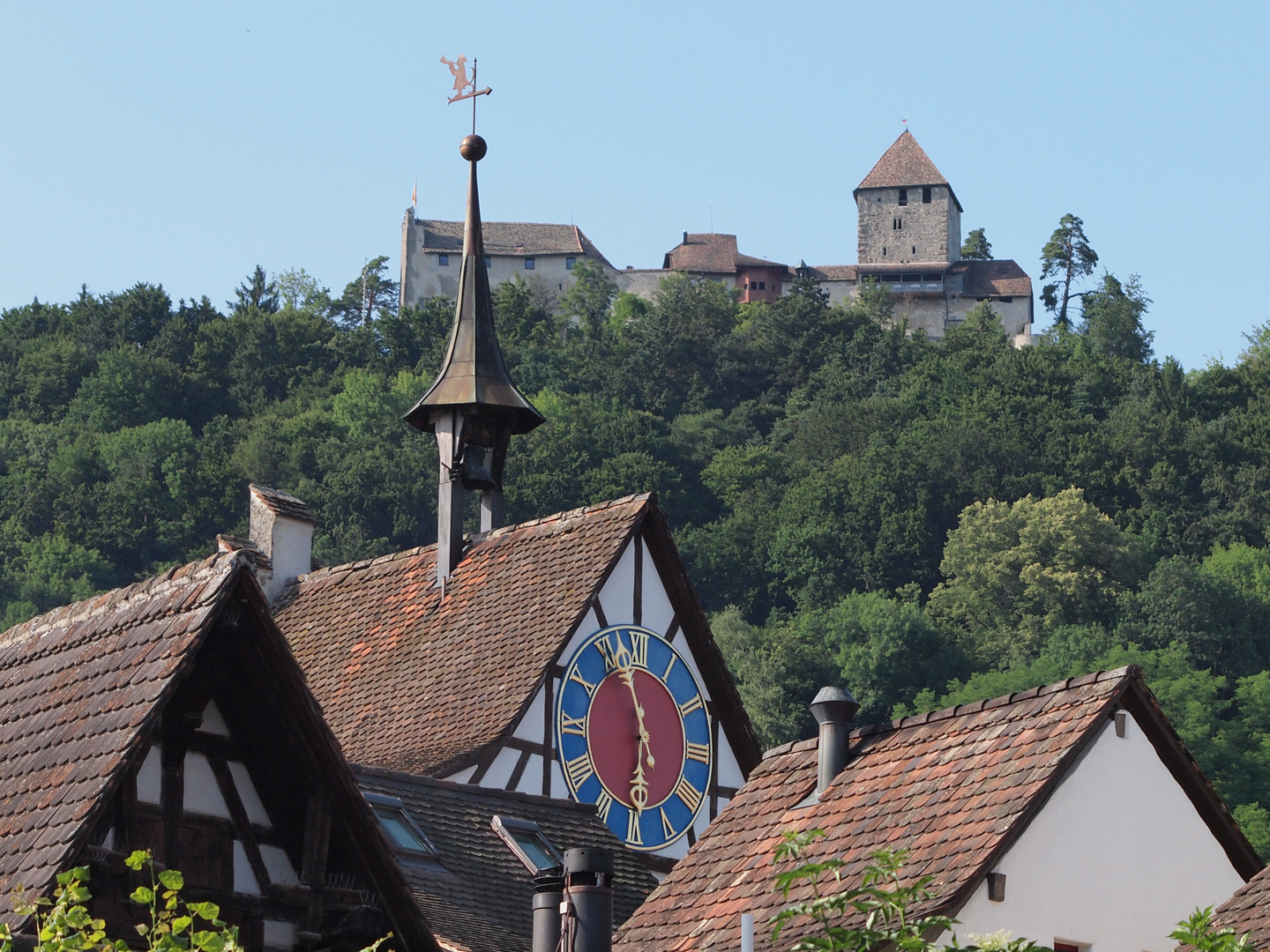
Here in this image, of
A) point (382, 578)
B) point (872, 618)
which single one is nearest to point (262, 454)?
point (872, 618)

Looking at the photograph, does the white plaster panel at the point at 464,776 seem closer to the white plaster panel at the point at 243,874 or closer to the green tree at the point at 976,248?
the white plaster panel at the point at 243,874

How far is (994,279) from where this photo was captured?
15925 cm

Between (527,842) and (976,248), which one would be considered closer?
(527,842)

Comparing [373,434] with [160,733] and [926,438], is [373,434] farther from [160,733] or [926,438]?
[160,733]

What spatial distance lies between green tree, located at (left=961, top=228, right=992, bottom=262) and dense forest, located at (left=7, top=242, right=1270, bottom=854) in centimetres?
2249

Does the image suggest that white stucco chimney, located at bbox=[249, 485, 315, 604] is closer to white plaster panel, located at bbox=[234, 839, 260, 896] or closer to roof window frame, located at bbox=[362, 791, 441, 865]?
roof window frame, located at bbox=[362, 791, 441, 865]

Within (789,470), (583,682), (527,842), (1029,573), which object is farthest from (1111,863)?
(789,470)

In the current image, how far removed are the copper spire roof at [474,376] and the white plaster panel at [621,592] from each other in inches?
117

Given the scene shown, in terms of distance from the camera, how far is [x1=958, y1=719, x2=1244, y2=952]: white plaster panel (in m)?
11.6

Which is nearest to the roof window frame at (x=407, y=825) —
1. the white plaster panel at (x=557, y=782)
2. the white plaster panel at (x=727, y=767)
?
the white plaster panel at (x=557, y=782)

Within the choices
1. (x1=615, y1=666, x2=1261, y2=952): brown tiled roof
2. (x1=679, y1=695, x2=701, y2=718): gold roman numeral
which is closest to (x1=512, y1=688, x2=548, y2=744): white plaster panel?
(x1=679, y1=695, x2=701, y2=718): gold roman numeral

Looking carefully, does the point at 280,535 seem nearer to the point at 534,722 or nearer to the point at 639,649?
the point at 639,649

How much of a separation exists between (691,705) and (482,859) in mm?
3824

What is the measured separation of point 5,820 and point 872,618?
92861mm
